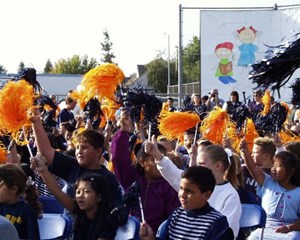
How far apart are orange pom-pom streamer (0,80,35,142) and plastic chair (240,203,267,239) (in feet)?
6.01

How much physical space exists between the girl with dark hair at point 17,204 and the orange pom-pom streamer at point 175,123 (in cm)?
140

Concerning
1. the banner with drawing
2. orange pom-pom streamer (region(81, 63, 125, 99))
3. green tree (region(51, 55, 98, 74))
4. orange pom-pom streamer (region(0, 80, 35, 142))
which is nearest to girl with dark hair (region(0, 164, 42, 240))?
orange pom-pom streamer (region(0, 80, 35, 142))

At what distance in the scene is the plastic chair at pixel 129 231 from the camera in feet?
14.6

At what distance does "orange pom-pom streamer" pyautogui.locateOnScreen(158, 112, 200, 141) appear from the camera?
5648mm

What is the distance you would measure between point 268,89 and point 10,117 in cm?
290

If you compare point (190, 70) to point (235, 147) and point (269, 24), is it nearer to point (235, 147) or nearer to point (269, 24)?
point (269, 24)

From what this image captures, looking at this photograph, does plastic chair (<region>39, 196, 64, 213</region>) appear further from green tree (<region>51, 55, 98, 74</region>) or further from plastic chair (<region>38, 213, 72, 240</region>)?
green tree (<region>51, 55, 98, 74</region>)

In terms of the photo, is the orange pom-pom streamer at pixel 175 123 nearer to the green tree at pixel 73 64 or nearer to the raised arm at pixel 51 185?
the raised arm at pixel 51 185

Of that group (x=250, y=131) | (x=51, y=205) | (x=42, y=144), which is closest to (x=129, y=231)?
(x=42, y=144)

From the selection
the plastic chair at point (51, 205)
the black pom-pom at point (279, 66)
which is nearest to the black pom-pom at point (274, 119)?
the plastic chair at point (51, 205)

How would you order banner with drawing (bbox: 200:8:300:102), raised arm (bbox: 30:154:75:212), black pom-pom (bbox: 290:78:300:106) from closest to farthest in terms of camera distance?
Result: black pom-pom (bbox: 290:78:300:106) → raised arm (bbox: 30:154:75:212) → banner with drawing (bbox: 200:8:300:102)

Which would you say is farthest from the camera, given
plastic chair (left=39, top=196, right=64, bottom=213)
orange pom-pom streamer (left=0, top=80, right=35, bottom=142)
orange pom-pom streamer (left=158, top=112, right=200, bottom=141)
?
plastic chair (left=39, top=196, right=64, bottom=213)

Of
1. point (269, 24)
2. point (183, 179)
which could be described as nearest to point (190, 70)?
point (269, 24)

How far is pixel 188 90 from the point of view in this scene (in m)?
24.8
